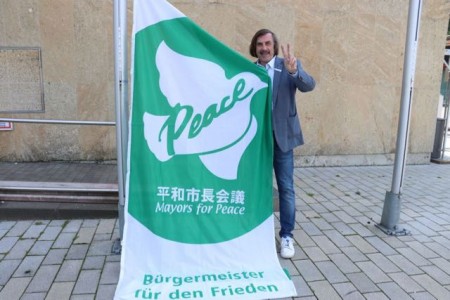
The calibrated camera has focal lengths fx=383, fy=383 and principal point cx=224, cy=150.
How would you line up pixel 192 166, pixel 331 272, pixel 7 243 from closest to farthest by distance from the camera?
1. pixel 192 166
2. pixel 331 272
3. pixel 7 243

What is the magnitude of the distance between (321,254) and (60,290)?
6.86ft

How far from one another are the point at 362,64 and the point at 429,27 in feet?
4.72

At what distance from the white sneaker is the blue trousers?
4 centimetres

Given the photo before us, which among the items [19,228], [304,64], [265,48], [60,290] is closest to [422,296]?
[265,48]

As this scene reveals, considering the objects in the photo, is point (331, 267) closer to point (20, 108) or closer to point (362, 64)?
point (362, 64)

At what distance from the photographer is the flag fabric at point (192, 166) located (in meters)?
2.67

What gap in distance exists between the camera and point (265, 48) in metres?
3.06

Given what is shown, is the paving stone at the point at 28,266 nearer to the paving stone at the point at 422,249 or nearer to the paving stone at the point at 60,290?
the paving stone at the point at 60,290

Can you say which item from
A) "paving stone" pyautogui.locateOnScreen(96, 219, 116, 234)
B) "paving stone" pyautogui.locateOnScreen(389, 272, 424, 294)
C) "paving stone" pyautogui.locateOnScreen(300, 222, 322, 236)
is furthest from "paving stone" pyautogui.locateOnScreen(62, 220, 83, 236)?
"paving stone" pyautogui.locateOnScreen(389, 272, 424, 294)

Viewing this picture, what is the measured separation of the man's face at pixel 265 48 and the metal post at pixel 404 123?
4.72 ft

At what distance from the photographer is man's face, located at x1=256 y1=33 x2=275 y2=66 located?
304 cm

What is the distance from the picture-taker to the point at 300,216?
13.8ft

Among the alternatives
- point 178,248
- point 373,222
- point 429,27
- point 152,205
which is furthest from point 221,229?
point 429,27

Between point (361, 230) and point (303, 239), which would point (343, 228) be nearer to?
point (361, 230)
